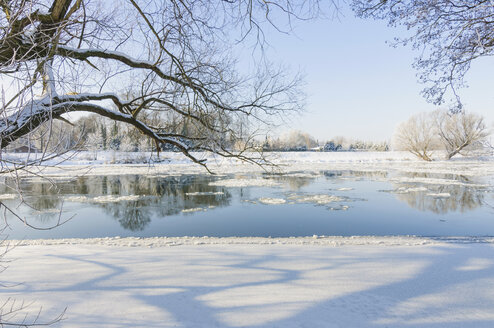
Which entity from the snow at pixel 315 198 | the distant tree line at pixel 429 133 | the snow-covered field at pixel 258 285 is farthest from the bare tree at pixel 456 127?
the snow-covered field at pixel 258 285

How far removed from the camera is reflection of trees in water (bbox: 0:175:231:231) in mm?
10992

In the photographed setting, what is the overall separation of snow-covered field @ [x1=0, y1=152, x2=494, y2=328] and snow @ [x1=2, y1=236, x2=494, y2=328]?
14 millimetres

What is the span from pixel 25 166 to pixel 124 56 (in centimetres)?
246

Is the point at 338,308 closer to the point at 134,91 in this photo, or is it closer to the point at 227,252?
the point at 227,252

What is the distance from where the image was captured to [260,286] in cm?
404

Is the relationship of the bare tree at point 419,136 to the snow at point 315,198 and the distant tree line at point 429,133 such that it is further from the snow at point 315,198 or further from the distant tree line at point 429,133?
the snow at point 315,198

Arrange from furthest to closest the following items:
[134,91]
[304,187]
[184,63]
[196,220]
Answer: [304,187] → [196,220] → [134,91] → [184,63]

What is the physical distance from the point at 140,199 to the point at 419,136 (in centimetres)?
4066

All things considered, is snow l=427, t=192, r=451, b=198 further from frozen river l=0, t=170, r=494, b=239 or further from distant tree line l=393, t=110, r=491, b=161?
distant tree line l=393, t=110, r=491, b=161

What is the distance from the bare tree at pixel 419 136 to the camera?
41656mm

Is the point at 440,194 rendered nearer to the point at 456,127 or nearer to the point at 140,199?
the point at 140,199

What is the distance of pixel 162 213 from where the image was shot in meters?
11.3

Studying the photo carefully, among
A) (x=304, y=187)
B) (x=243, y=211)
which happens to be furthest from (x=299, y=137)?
(x=243, y=211)

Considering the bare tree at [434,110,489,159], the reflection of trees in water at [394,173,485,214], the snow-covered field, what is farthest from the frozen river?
the bare tree at [434,110,489,159]
